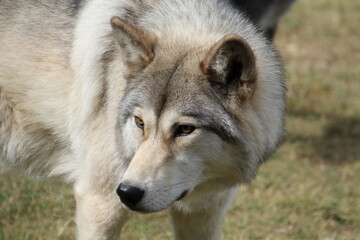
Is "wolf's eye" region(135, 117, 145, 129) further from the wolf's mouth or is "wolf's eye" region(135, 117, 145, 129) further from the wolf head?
the wolf's mouth

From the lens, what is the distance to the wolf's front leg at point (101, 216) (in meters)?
4.01

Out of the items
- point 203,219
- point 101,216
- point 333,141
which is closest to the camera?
point 101,216

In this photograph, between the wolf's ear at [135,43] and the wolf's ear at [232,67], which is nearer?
the wolf's ear at [232,67]

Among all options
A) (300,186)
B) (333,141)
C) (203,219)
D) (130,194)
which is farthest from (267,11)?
(130,194)

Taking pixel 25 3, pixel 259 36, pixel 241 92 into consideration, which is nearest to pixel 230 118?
pixel 241 92

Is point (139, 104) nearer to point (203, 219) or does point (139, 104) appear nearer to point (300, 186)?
point (203, 219)

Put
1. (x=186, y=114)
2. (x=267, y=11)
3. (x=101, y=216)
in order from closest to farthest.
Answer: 1. (x=186, y=114)
2. (x=101, y=216)
3. (x=267, y=11)

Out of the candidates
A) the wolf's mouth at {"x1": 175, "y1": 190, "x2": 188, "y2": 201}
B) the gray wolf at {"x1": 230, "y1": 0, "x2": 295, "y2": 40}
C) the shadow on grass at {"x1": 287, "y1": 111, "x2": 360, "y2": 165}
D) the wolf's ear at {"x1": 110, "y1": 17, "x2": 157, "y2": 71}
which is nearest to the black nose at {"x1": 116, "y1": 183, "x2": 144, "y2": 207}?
the wolf's mouth at {"x1": 175, "y1": 190, "x2": 188, "y2": 201}

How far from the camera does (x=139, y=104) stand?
3.64 metres

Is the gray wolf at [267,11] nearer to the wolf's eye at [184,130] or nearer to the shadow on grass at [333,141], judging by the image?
the shadow on grass at [333,141]

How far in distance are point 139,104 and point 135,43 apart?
338 millimetres

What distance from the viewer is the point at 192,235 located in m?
4.45

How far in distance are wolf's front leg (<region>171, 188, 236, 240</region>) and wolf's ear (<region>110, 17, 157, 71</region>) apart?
38.8 inches

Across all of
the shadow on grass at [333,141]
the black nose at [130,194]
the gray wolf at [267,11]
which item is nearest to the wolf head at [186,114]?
the black nose at [130,194]
